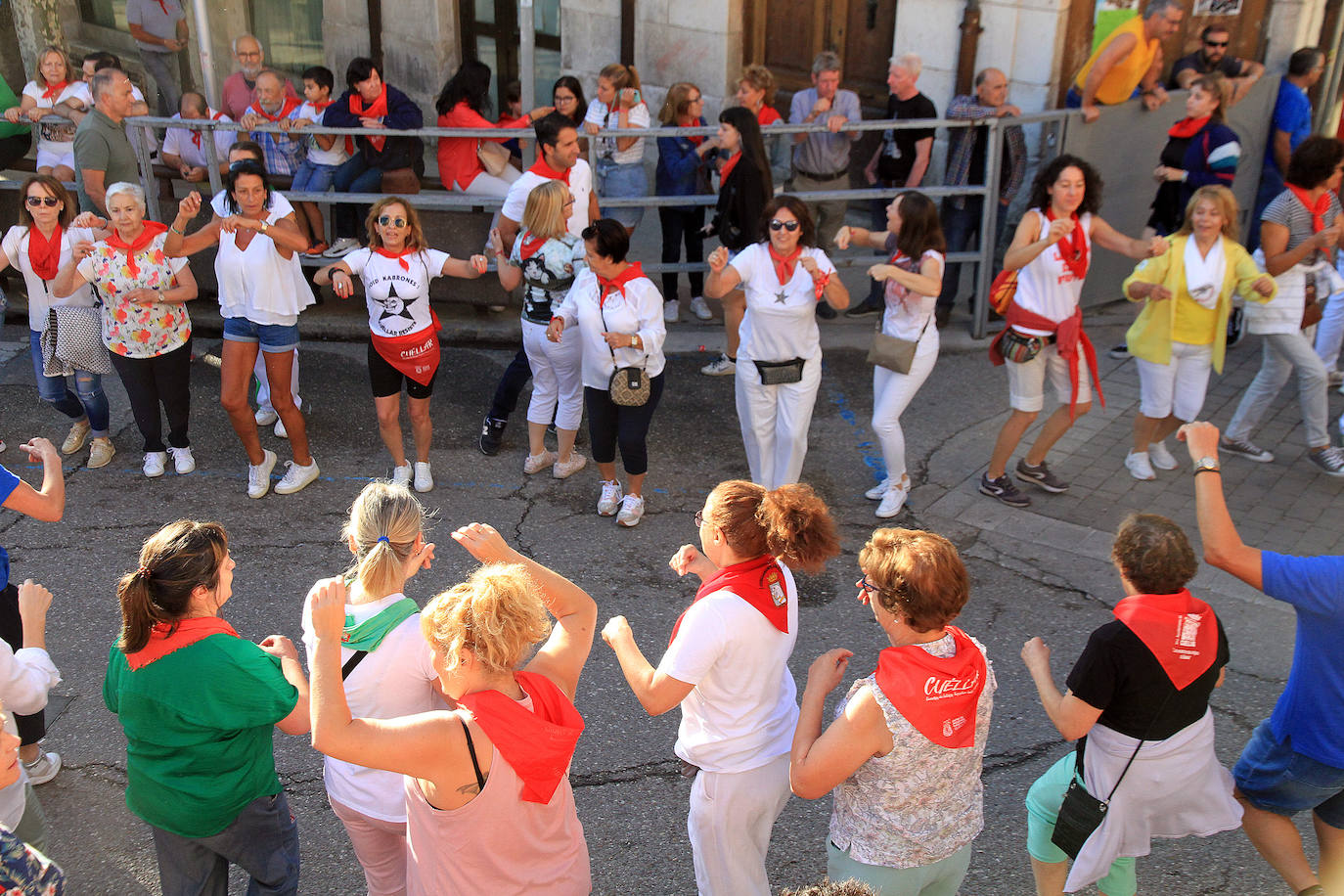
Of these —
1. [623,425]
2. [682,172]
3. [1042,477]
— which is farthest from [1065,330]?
Answer: [682,172]

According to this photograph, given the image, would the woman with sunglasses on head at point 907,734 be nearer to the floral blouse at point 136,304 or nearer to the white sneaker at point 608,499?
the white sneaker at point 608,499

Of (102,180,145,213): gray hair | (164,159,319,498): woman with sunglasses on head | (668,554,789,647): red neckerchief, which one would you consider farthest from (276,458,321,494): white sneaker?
(668,554,789,647): red neckerchief

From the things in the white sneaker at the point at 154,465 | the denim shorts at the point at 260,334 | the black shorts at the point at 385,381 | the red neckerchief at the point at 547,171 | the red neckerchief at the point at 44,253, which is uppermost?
the red neckerchief at the point at 547,171

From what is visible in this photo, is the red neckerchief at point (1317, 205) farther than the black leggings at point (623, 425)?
Yes

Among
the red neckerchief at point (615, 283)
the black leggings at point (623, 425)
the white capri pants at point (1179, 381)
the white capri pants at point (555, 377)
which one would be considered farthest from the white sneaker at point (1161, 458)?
the white capri pants at point (555, 377)

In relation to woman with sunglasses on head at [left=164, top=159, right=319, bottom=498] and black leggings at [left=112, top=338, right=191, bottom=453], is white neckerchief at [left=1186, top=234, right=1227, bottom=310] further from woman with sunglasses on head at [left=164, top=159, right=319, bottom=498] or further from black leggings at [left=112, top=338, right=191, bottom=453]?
black leggings at [left=112, top=338, right=191, bottom=453]

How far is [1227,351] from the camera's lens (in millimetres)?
8484

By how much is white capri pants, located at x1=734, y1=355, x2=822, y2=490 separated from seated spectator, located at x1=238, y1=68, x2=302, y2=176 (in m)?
4.26

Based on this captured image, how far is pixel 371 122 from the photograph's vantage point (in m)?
8.13

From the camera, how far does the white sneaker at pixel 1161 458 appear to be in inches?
266

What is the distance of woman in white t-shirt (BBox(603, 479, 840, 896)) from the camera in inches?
124

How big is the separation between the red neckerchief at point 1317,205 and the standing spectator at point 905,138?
2.73 meters

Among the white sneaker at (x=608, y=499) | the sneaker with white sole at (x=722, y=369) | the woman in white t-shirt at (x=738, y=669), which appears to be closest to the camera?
the woman in white t-shirt at (x=738, y=669)

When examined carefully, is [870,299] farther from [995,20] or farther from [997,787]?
[997,787]
